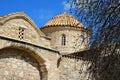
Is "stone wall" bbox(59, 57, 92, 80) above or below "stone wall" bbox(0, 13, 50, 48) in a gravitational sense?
below

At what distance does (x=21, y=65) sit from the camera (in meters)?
14.1

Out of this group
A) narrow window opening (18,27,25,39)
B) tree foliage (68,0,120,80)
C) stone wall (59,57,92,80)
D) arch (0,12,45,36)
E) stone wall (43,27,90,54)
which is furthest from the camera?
stone wall (43,27,90,54)

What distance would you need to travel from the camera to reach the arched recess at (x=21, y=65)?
13.5m

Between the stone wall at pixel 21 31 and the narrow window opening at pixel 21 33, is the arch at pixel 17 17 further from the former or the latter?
the narrow window opening at pixel 21 33

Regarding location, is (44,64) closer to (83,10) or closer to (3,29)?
(3,29)

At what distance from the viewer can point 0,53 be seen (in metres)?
13.4

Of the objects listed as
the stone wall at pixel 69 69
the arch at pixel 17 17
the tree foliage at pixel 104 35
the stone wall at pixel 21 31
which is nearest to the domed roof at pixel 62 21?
the stone wall at pixel 69 69

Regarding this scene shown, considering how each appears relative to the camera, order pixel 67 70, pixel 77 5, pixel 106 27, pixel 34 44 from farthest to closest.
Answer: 1. pixel 67 70
2. pixel 34 44
3. pixel 77 5
4. pixel 106 27

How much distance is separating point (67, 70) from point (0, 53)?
386cm

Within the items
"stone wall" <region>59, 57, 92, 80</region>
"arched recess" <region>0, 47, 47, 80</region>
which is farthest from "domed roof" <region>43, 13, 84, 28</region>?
"arched recess" <region>0, 47, 47, 80</region>

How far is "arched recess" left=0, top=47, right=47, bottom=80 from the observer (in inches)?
533

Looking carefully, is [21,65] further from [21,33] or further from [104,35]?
[104,35]

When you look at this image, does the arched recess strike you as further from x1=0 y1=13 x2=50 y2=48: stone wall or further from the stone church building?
x1=0 y1=13 x2=50 y2=48: stone wall

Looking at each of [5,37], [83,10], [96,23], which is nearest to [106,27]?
[96,23]
